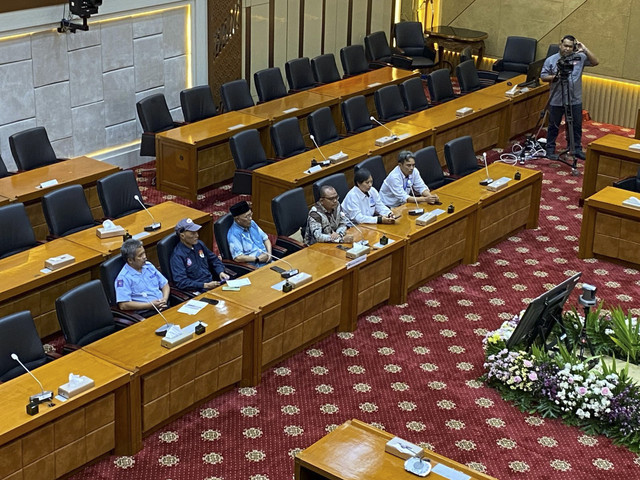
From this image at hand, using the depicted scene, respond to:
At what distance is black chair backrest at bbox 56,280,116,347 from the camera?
22.2ft

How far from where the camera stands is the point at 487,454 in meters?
6.76

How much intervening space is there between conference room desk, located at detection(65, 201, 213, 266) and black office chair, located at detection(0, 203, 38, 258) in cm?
34

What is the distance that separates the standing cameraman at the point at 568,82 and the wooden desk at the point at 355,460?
24.6ft

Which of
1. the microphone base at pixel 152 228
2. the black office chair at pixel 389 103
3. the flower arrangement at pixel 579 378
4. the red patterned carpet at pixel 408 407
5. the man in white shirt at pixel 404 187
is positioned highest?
the black office chair at pixel 389 103

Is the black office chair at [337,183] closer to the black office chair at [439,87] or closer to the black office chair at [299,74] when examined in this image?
the black office chair at [299,74]

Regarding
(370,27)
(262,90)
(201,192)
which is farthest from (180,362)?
(370,27)

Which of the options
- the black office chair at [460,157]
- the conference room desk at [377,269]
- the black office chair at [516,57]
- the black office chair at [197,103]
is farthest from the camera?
the black office chair at [516,57]

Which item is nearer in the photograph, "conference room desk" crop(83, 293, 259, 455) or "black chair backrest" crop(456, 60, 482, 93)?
"conference room desk" crop(83, 293, 259, 455)

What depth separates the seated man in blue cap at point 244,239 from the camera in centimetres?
827

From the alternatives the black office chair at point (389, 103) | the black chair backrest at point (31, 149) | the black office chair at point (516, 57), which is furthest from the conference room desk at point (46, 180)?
the black office chair at point (516, 57)

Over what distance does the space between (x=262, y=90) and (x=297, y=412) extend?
19.7ft

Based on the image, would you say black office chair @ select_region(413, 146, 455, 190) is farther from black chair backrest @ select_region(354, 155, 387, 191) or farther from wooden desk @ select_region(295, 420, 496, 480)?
wooden desk @ select_region(295, 420, 496, 480)

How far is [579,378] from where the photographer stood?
7.05m

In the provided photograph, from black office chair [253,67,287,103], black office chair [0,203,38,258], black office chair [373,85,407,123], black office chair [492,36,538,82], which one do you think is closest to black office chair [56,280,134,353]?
Result: black office chair [0,203,38,258]
